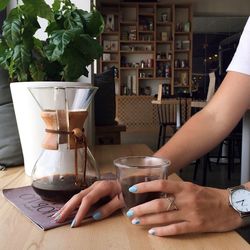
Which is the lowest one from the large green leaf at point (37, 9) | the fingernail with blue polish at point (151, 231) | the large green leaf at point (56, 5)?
the fingernail with blue polish at point (151, 231)

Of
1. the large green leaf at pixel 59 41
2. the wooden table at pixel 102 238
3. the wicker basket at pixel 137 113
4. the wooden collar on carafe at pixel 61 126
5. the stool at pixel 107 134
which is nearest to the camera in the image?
the wooden table at pixel 102 238

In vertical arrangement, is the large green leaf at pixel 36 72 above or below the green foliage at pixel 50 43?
below

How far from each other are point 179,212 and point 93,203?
0.15m

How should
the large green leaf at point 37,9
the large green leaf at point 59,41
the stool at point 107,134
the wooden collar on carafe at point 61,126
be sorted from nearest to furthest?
the wooden collar on carafe at point 61,126 → the large green leaf at point 59,41 → the large green leaf at point 37,9 → the stool at point 107,134

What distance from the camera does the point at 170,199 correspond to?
53cm

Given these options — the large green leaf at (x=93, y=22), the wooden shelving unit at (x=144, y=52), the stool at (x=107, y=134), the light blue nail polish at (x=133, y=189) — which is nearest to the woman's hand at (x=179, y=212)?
the light blue nail polish at (x=133, y=189)

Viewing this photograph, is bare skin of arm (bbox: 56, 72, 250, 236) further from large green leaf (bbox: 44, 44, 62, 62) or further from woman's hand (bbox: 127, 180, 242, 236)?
large green leaf (bbox: 44, 44, 62, 62)

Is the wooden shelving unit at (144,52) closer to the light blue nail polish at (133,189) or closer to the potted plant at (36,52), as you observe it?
the potted plant at (36,52)

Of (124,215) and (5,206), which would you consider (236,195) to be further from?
(5,206)

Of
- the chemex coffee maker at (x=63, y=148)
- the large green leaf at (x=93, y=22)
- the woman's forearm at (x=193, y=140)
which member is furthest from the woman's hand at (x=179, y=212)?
the large green leaf at (x=93, y=22)

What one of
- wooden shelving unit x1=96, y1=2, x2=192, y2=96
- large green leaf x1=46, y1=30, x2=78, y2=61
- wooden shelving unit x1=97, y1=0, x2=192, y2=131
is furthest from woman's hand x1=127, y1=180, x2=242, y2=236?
wooden shelving unit x1=96, y1=2, x2=192, y2=96

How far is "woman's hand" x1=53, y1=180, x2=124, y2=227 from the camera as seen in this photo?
56cm

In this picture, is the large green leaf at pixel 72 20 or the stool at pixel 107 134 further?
the stool at pixel 107 134

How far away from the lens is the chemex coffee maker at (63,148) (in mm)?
656
